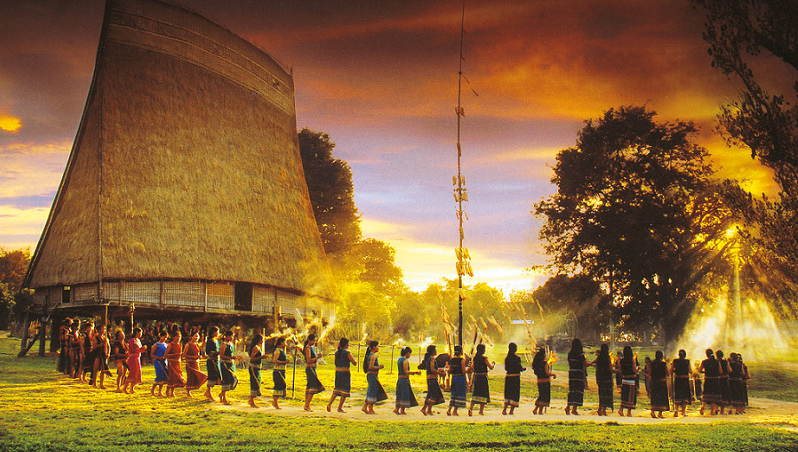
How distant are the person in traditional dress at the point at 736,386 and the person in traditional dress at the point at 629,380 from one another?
12.3 feet

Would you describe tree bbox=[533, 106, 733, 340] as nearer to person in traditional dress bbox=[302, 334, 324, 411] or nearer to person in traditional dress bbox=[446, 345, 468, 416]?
person in traditional dress bbox=[446, 345, 468, 416]

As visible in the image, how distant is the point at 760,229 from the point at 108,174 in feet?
78.5

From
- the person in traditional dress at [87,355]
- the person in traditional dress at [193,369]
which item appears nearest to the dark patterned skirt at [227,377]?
the person in traditional dress at [193,369]

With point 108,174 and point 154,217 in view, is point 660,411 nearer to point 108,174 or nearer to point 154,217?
point 154,217

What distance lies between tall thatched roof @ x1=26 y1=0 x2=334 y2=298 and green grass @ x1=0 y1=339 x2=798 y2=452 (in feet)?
39.2

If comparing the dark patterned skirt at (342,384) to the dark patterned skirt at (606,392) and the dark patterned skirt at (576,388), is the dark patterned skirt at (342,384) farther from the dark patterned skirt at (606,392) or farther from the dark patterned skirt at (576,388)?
the dark patterned skirt at (606,392)

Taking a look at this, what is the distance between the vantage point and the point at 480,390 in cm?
1229

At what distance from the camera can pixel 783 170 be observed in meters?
11.6

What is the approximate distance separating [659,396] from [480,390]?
478 cm

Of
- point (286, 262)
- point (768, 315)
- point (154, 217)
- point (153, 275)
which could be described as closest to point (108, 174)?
point (154, 217)

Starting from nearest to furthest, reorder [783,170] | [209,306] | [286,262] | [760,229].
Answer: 1. [783,170]
2. [760,229]
3. [209,306]
4. [286,262]

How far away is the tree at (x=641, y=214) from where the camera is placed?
2356cm

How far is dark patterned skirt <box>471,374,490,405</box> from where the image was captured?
1219 cm

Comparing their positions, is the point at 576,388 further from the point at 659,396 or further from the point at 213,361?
the point at 213,361
